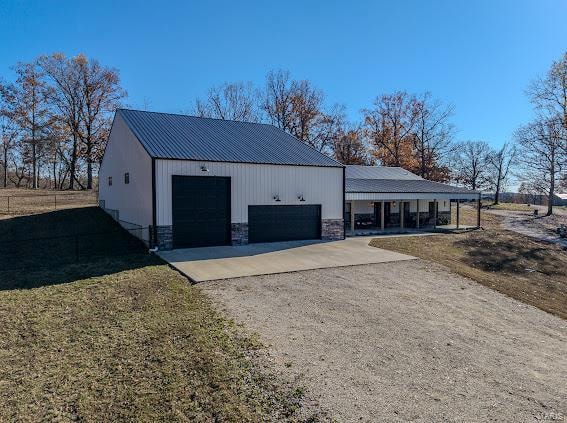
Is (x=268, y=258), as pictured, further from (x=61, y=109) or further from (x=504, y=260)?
(x=61, y=109)

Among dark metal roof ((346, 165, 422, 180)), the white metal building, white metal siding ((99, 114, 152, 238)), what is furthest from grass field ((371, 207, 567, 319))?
white metal siding ((99, 114, 152, 238))

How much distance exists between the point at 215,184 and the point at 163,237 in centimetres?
299

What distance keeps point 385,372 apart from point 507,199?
70.0 m

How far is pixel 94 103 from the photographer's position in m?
36.7

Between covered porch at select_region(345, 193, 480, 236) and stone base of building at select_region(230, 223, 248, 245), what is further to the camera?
covered porch at select_region(345, 193, 480, 236)

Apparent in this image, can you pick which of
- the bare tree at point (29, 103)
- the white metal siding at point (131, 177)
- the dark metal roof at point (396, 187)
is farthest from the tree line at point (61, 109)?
the dark metal roof at point (396, 187)

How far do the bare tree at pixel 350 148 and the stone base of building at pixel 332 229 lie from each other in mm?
24930

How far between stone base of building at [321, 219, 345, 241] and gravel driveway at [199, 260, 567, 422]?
6908 millimetres

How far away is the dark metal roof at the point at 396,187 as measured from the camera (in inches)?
867

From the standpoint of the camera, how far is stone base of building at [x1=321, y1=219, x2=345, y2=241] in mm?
17922

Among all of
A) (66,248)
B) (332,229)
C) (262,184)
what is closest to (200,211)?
(262,184)

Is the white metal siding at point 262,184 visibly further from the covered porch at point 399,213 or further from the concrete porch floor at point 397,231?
the concrete porch floor at point 397,231

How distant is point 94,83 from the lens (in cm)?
3638

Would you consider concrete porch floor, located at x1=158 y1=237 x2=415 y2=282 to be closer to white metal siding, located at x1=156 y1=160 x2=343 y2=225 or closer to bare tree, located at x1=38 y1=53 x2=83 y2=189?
white metal siding, located at x1=156 y1=160 x2=343 y2=225
